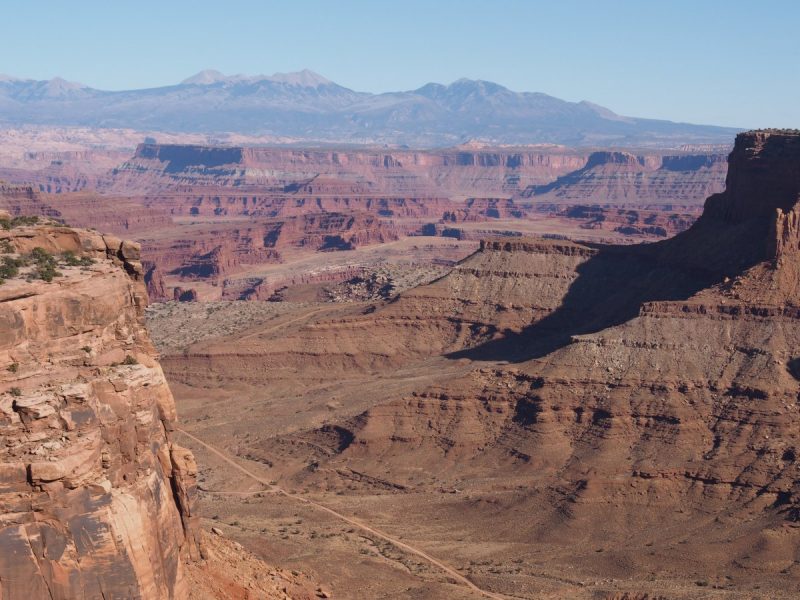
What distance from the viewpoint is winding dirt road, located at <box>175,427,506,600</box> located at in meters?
54.8

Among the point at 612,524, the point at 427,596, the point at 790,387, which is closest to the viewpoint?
the point at 427,596

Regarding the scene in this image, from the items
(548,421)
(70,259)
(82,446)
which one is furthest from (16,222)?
(548,421)

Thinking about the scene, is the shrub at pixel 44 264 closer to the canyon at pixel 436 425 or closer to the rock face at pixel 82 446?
the canyon at pixel 436 425

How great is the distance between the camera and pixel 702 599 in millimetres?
51906

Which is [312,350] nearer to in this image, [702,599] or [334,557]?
[334,557]

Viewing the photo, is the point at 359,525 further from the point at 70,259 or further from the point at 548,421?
the point at 70,259

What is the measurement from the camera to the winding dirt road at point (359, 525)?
2156 inches

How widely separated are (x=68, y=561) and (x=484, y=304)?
81.6 m

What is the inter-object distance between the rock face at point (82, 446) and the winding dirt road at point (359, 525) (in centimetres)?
1312

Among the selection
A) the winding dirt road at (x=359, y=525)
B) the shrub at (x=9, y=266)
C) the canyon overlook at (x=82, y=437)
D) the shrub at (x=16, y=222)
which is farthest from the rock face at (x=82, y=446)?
the winding dirt road at (x=359, y=525)

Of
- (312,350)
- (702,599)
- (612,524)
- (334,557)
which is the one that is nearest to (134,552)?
(334,557)

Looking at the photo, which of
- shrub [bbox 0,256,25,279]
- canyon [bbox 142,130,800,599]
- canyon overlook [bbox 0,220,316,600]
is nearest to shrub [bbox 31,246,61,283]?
canyon overlook [bbox 0,220,316,600]

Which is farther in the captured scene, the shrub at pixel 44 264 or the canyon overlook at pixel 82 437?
the shrub at pixel 44 264

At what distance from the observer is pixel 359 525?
65.2 meters
